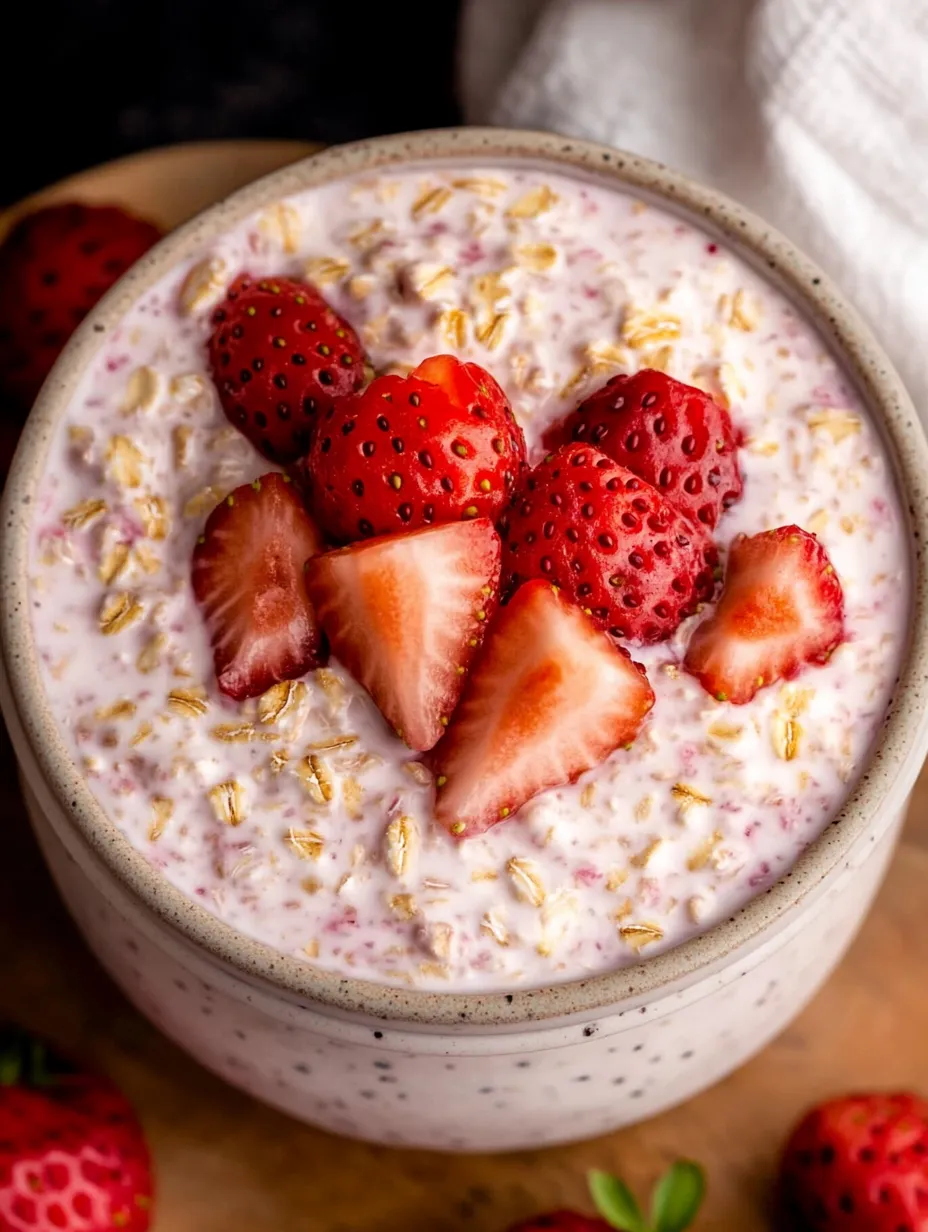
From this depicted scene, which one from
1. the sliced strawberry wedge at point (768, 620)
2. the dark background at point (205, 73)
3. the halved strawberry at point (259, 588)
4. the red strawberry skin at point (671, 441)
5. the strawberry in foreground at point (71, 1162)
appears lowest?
the strawberry in foreground at point (71, 1162)

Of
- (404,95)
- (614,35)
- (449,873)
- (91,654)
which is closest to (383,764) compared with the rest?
(449,873)

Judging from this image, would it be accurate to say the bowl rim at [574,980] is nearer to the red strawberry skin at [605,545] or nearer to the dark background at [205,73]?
the red strawberry skin at [605,545]

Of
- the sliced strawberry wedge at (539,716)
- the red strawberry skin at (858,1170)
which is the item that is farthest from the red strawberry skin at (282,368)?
the red strawberry skin at (858,1170)

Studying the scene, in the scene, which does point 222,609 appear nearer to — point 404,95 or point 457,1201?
point 457,1201

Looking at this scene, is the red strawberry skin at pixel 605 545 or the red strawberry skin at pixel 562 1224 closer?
the red strawberry skin at pixel 605 545

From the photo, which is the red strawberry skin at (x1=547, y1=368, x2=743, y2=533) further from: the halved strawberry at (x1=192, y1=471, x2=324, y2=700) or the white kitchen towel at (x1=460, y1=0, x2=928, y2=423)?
the white kitchen towel at (x1=460, y1=0, x2=928, y2=423)
